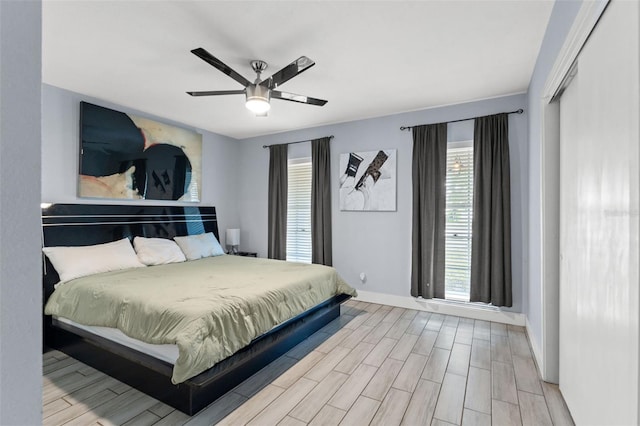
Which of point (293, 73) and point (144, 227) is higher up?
point (293, 73)

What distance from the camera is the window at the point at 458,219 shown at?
3.89 m

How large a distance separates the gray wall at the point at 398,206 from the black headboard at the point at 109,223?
1.99 metres

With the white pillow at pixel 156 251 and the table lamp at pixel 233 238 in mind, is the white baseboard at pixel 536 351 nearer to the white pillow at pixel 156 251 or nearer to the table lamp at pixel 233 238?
the white pillow at pixel 156 251

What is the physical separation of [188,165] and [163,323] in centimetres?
325

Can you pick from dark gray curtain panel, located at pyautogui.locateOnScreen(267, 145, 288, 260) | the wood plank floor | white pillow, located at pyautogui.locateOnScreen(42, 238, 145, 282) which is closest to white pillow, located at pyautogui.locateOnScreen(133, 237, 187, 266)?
white pillow, located at pyautogui.locateOnScreen(42, 238, 145, 282)

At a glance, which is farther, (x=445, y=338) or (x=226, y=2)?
(x=445, y=338)

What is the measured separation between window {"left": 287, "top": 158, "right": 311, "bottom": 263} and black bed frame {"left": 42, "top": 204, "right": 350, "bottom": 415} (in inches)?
60.1

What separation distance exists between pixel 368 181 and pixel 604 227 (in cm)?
317

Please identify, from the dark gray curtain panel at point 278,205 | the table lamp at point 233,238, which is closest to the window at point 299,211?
the dark gray curtain panel at point 278,205

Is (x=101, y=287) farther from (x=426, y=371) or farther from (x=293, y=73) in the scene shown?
(x=426, y=371)

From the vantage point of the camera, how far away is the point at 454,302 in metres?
3.95

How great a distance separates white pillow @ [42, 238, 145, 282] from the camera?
3.12 meters

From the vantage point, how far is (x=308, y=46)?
2.60 meters

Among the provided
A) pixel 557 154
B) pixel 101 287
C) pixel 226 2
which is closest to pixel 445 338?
pixel 557 154
